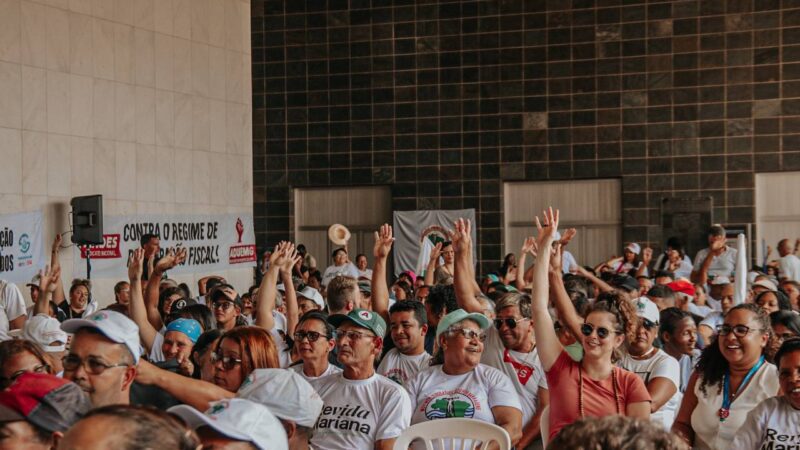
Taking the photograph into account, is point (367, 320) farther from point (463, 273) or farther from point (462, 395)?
point (463, 273)

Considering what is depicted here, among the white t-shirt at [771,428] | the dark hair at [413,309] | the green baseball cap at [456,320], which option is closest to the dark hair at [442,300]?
A: the dark hair at [413,309]

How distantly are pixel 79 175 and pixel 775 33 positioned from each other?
13.8m

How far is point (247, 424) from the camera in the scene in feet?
9.65

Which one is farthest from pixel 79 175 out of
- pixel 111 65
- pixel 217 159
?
pixel 217 159

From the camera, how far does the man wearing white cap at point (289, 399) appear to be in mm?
3561

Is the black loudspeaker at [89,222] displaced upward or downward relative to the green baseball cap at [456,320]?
upward

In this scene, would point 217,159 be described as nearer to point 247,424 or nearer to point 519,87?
point 519,87

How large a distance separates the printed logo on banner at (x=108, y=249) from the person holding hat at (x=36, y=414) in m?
12.2

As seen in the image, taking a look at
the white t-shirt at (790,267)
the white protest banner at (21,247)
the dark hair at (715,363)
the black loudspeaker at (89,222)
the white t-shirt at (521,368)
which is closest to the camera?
the dark hair at (715,363)

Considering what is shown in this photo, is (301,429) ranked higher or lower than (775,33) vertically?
lower

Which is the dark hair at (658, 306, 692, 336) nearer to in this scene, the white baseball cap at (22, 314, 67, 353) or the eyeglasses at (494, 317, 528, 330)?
the eyeglasses at (494, 317, 528, 330)

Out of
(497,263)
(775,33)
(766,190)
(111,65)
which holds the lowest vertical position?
(497,263)

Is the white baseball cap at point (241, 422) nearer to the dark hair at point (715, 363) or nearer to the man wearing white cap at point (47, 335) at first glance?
the dark hair at point (715, 363)

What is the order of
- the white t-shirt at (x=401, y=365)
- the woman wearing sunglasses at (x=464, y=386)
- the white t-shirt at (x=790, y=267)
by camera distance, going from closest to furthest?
the woman wearing sunglasses at (x=464, y=386)
the white t-shirt at (x=401, y=365)
the white t-shirt at (x=790, y=267)
